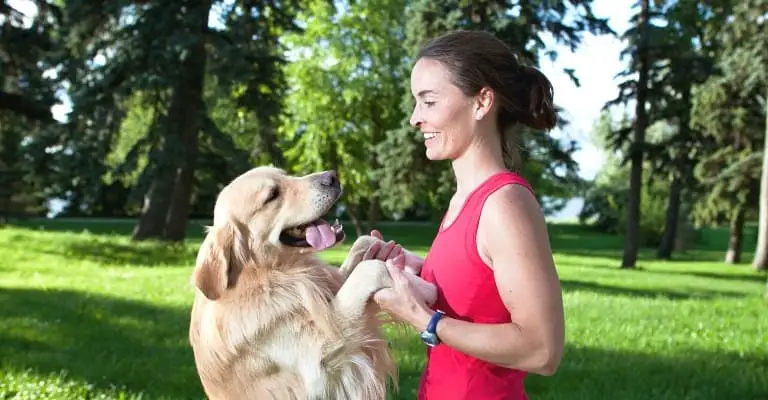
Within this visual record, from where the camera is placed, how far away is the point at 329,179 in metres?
3.39

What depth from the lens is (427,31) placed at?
2467 centimetres

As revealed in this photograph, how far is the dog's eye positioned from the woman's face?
3.46ft

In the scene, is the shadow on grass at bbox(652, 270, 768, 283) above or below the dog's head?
below

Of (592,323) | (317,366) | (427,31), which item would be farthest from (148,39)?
(317,366)

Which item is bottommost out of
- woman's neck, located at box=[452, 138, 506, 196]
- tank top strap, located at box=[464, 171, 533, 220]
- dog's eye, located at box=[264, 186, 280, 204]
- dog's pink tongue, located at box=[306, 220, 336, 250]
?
dog's pink tongue, located at box=[306, 220, 336, 250]

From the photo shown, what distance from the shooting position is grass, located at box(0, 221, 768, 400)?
6.76m

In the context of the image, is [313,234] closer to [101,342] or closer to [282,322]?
[282,322]

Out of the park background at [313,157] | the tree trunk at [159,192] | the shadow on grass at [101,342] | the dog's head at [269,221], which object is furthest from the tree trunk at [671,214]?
the dog's head at [269,221]

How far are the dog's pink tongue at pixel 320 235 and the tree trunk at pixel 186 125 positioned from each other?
1879 centimetres

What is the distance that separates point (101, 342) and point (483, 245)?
7.22 metres

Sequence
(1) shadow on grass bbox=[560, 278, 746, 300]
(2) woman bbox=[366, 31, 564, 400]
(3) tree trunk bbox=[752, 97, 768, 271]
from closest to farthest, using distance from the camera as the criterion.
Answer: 1. (2) woman bbox=[366, 31, 564, 400]
2. (1) shadow on grass bbox=[560, 278, 746, 300]
3. (3) tree trunk bbox=[752, 97, 768, 271]

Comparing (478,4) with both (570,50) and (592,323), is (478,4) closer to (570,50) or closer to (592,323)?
(570,50)

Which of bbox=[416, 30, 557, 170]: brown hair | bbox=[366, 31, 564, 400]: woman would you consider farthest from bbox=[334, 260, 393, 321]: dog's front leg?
bbox=[416, 30, 557, 170]: brown hair

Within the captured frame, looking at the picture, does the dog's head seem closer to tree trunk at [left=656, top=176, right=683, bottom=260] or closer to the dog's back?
the dog's back
